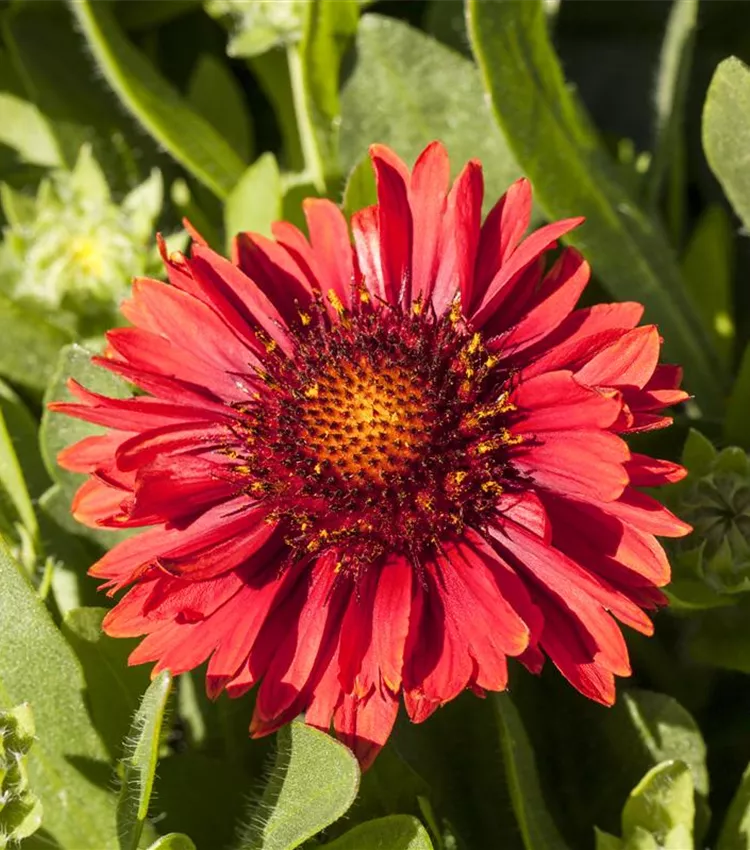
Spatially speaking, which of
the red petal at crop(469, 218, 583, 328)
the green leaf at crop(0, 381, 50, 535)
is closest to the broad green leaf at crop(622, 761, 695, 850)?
the red petal at crop(469, 218, 583, 328)

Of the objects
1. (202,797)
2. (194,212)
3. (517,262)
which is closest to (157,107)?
(194,212)

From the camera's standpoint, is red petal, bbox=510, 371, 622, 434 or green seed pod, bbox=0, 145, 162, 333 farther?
green seed pod, bbox=0, 145, 162, 333

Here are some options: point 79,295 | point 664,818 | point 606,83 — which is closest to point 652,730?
point 664,818

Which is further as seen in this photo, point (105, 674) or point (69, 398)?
point (69, 398)

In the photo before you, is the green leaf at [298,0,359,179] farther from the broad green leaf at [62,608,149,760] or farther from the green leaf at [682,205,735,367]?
the broad green leaf at [62,608,149,760]

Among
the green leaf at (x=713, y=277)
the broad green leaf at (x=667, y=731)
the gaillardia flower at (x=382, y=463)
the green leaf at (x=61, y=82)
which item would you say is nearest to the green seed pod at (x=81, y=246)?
the green leaf at (x=61, y=82)

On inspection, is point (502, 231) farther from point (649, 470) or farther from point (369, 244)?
point (649, 470)
